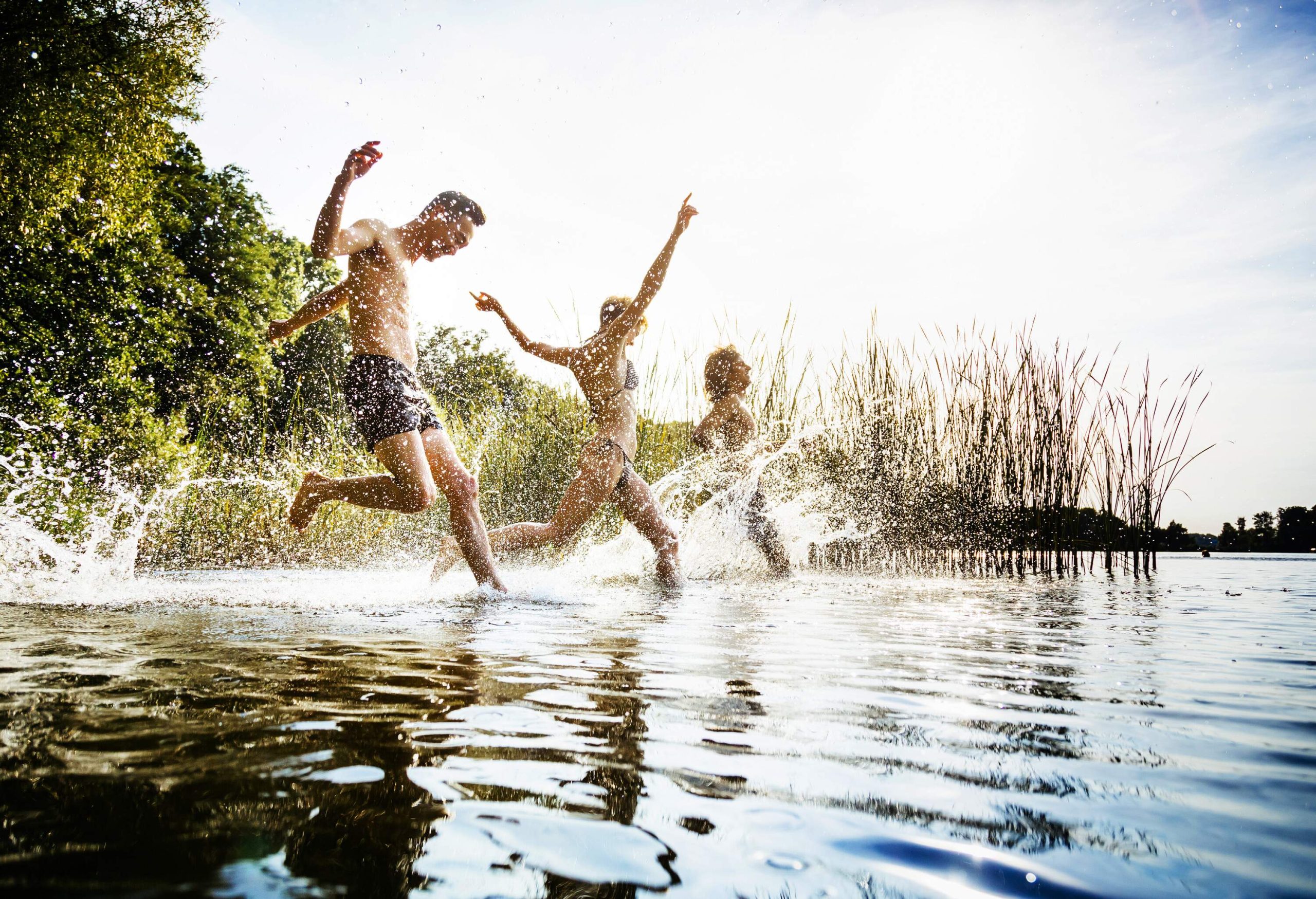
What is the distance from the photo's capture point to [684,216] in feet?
14.4

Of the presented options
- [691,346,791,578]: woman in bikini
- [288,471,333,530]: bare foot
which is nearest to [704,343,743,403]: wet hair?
[691,346,791,578]: woman in bikini

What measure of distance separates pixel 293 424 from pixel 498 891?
31.7 feet

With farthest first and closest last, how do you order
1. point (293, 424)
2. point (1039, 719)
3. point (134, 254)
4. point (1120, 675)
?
point (134, 254) → point (293, 424) → point (1120, 675) → point (1039, 719)

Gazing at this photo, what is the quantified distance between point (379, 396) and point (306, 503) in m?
0.94

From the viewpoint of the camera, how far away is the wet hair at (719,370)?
616cm

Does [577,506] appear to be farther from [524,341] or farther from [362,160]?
[362,160]

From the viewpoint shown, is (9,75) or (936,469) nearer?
(936,469)

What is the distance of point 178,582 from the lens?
196 inches

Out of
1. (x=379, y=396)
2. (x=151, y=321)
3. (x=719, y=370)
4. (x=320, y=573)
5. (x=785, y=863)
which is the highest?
(x=151, y=321)

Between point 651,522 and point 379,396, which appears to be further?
point 651,522

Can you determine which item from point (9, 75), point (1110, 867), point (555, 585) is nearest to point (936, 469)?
point (555, 585)

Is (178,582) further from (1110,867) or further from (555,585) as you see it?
(1110,867)

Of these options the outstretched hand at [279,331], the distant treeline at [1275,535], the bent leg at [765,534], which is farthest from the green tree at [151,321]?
the distant treeline at [1275,535]

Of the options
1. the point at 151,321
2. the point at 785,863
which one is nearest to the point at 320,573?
the point at 785,863
